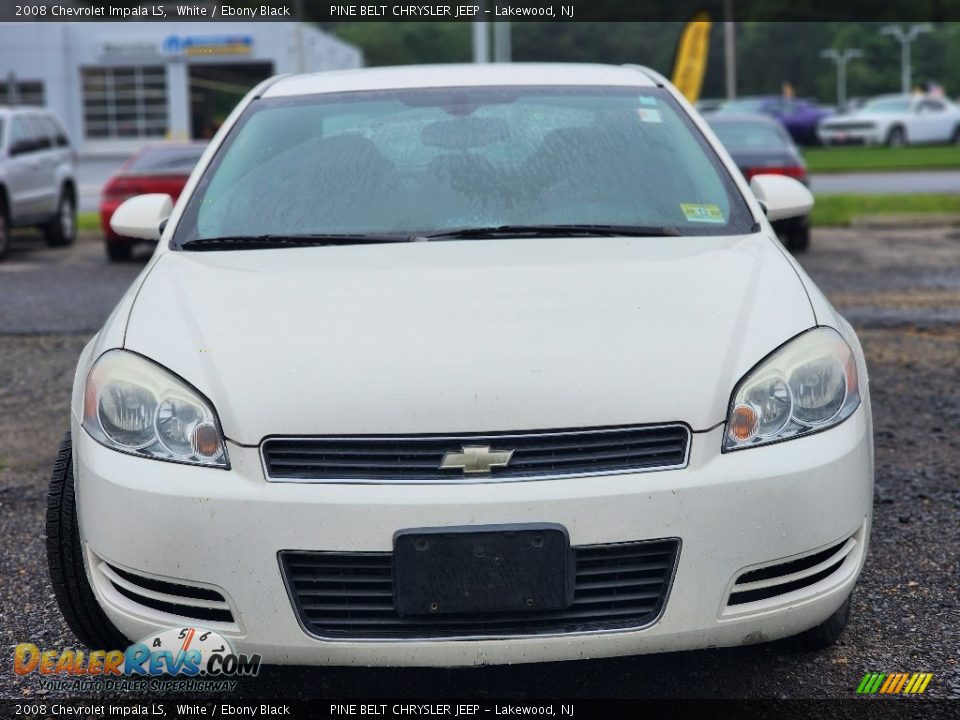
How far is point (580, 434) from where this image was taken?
243 cm

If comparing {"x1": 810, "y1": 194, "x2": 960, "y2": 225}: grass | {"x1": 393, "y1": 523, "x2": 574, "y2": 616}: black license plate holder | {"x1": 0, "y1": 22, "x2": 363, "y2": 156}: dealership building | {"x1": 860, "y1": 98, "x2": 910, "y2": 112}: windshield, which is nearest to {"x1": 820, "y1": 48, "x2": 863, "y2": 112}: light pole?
{"x1": 0, "y1": 22, "x2": 363, "y2": 156}: dealership building

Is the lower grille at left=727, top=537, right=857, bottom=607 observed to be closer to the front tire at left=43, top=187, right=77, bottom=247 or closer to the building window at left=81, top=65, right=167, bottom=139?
the front tire at left=43, top=187, right=77, bottom=247

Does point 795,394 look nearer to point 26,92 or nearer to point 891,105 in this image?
point 891,105

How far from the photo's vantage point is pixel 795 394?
2600 millimetres

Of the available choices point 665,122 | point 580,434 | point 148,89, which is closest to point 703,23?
point 665,122

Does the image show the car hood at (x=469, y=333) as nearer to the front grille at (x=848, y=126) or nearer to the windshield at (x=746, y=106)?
the front grille at (x=848, y=126)

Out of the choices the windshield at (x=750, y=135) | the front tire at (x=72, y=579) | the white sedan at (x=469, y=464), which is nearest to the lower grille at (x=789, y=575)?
the white sedan at (x=469, y=464)

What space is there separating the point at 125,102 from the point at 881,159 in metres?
30.6

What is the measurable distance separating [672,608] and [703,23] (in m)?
24.3

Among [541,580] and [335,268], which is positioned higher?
[335,268]

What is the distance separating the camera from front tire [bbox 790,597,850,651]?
2969 millimetres

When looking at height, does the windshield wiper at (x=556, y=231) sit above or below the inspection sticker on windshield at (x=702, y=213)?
below

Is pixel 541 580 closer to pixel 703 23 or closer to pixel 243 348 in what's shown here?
pixel 243 348

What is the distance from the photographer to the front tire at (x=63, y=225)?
14.8 meters
